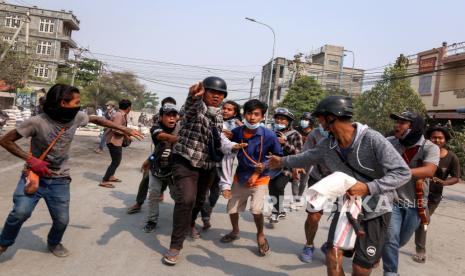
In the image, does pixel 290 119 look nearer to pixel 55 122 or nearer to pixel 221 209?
pixel 221 209

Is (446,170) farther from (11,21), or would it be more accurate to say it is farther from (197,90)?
(11,21)

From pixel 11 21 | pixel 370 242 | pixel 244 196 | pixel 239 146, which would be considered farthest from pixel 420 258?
pixel 11 21

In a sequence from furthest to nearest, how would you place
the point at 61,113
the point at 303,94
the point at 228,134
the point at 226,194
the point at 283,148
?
the point at 303,94
the point at 283,148
the point at 228,134
the point at 226,194
the point at 61,113

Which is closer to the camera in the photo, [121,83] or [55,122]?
[55,122]

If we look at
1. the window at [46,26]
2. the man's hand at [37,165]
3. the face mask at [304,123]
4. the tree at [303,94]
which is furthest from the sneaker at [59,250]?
the window at [46,26]

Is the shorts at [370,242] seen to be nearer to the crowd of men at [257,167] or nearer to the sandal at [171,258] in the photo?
the crowd of men at [257,167]

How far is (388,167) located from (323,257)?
2376 mm

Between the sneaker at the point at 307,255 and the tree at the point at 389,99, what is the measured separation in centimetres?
2257

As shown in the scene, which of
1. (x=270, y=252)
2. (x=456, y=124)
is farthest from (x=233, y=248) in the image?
(x=456, y=124)

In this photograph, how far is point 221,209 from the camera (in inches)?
276

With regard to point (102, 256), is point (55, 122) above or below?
above

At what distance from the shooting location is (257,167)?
182 inches

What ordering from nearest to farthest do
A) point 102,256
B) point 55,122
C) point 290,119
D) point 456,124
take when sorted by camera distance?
point 55,122 < point 102,256 < point 290,119 < point 456,124

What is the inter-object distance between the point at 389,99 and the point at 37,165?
2636 centimetres
